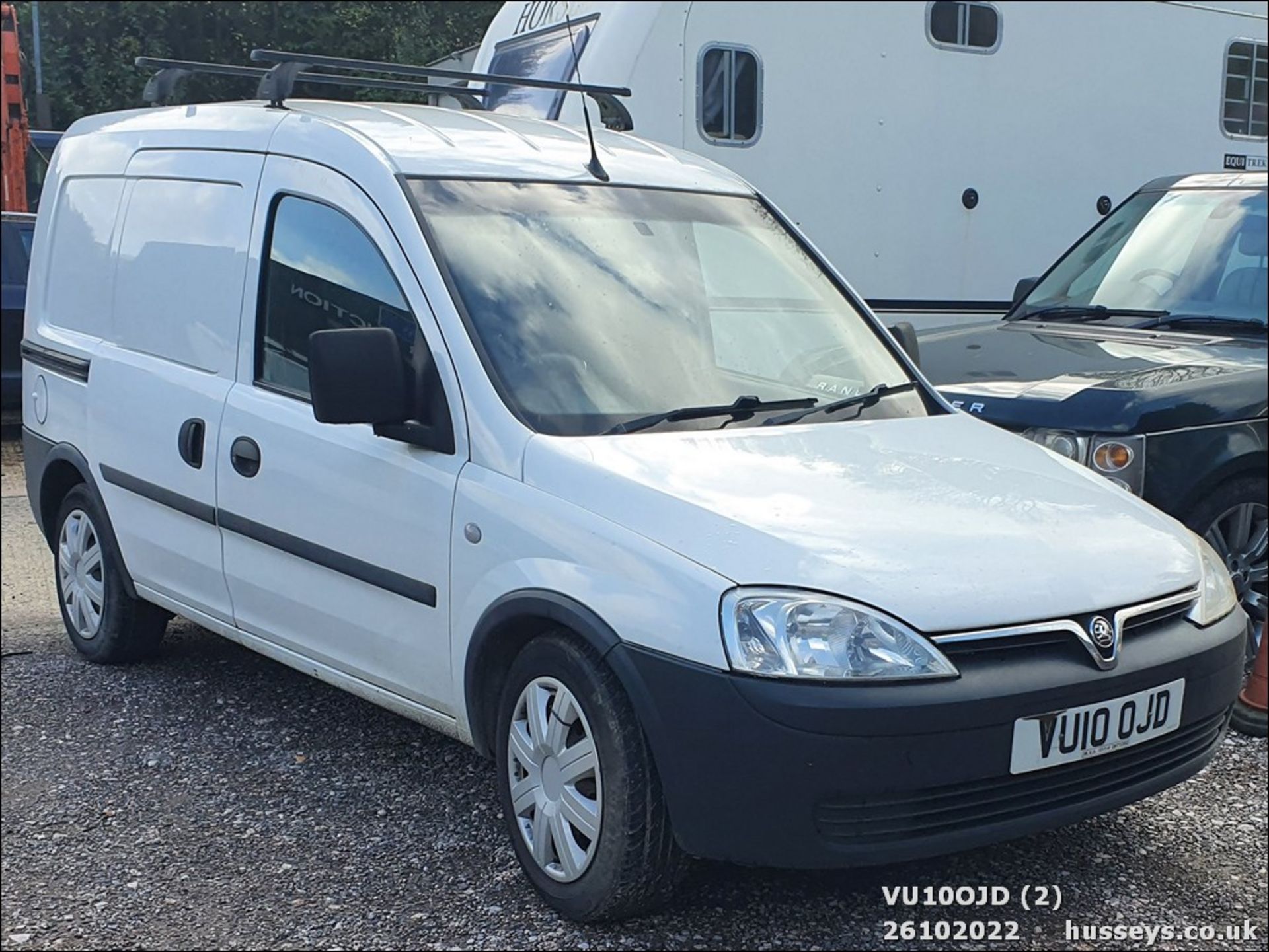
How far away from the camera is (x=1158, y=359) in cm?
532

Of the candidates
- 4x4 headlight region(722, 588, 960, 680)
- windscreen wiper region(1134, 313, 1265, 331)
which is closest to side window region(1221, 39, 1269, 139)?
windscreen wiper region(1134, 313, 1265, 331)

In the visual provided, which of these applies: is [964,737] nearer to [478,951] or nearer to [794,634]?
[794,634]

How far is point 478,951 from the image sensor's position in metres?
3.34

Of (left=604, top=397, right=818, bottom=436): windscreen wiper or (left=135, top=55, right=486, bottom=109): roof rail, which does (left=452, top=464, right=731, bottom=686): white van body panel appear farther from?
(left=135, top=55, right=486, bottom=109): roof rail

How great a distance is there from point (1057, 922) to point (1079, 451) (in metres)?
1.87

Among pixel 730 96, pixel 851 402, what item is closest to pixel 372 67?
pixel 851 402

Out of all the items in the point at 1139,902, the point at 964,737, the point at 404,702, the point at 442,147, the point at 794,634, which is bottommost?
the point at 1139,902

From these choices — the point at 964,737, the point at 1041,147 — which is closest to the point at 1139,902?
the point at 964,737

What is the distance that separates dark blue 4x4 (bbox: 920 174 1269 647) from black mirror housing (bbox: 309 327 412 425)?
2.36 meters

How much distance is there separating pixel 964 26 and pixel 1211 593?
602 cm

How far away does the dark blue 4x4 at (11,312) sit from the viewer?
1111 centimetres

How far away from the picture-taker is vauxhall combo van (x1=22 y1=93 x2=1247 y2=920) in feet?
10.1

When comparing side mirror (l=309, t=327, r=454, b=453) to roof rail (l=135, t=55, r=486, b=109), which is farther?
roof rail (l=135, t=55, r=486, b=109)

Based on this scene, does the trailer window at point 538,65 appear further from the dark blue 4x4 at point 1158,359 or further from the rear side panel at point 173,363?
the rear side panel at point 173,363
